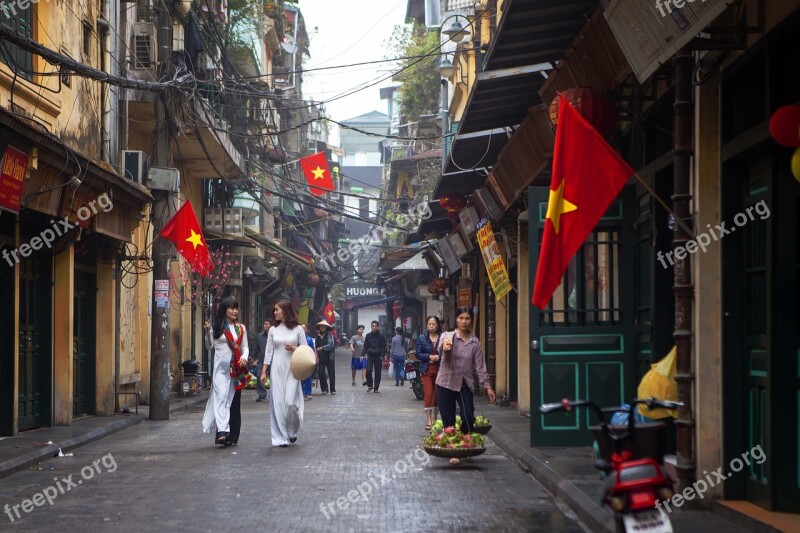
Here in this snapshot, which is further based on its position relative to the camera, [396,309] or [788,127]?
[396,309]

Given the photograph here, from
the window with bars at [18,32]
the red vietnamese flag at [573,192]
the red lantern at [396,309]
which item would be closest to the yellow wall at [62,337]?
the window with bars at [18,32]

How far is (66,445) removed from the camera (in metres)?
14.8

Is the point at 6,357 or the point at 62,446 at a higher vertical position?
the point at 6,357

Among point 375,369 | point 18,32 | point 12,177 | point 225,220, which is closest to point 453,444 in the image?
point 12,177

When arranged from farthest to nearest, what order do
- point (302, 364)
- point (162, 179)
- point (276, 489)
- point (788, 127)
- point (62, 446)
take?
point (162, 179)
point (302, 364)
point (62, 446)
point (276, 489)
point (788, 127)

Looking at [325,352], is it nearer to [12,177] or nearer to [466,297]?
[466,297]

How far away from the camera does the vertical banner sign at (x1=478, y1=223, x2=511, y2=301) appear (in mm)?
18969

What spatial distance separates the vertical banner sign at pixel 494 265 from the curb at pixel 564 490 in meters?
4.49

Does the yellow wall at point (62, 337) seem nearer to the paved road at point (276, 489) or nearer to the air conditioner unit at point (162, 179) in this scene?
the paved road at point (276, 489)

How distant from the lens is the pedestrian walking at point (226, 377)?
15.0 metres

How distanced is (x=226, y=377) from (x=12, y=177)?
3.96 meters

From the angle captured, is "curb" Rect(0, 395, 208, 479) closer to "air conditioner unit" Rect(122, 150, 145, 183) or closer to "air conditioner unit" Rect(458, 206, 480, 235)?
"air conditioner unit" Rect(122, 150, 145, 183)

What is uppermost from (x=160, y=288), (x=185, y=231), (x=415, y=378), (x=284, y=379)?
(x=185, y=231)

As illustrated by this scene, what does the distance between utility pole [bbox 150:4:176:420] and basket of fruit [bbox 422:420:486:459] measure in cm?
810
